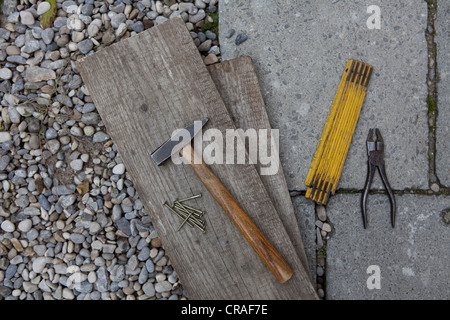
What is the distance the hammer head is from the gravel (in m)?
0.45

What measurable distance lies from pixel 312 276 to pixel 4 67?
2641 millimetres

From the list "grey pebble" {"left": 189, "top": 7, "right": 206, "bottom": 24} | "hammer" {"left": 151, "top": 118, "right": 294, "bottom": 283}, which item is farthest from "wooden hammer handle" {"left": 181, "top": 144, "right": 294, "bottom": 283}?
"grey pebble" {"left": 189, "top": 7, "right": 206, "bottom": 24}

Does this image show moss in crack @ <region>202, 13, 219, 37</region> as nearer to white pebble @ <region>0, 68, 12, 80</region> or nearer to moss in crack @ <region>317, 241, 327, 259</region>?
white pebble @ <region>0, 68, 12, 80</region>

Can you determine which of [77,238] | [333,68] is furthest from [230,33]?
[77,238]

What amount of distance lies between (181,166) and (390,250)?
58.7 inches

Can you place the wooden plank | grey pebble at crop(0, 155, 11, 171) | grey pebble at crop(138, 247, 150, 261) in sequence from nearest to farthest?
the wooden plank < grey pebble at crop(138, 247, 150, 261) < grey pebble at crop(0, 155, 11, 171)

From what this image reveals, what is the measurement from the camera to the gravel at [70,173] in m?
2.66

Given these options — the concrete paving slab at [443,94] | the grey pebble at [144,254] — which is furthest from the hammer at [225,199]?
the concrete paving slab at [443,94]

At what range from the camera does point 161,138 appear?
2469 mm

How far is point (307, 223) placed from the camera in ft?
8.64

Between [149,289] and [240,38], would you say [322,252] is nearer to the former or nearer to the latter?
[149,289]

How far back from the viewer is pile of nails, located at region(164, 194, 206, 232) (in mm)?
2416
